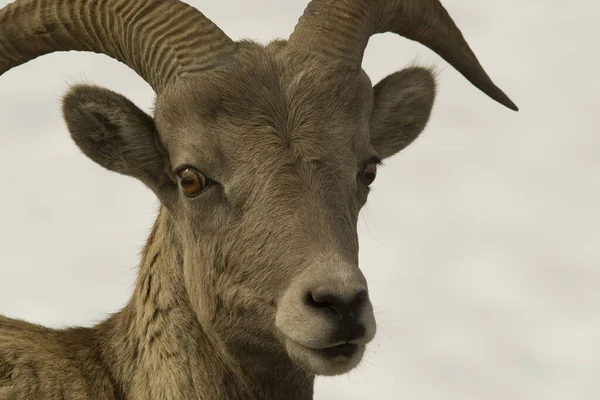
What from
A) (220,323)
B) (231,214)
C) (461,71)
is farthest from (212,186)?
(461,71)

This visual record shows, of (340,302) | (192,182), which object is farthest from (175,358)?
(340,302)

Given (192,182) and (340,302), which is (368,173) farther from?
(340,302)

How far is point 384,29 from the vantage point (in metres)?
11.1

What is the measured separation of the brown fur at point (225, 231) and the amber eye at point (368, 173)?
0.09 meters

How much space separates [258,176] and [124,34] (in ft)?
6.00

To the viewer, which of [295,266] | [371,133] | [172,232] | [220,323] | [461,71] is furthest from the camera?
[461,71]

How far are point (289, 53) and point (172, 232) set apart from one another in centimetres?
175

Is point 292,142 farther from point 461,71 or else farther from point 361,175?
point 461,71

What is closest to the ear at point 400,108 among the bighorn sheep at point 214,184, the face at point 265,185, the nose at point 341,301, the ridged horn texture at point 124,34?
the bighorn sheep at point 214,184

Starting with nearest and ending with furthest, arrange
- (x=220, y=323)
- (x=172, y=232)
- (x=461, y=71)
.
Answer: (x=220, y=323) → (x=172, y=232) → (x=461, y=71)

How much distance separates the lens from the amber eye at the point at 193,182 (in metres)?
9.50

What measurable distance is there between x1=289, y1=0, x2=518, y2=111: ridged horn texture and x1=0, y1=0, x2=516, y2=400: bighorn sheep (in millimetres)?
24

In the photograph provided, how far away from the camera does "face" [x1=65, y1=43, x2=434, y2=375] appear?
8.84m

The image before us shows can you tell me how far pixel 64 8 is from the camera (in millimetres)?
10312
